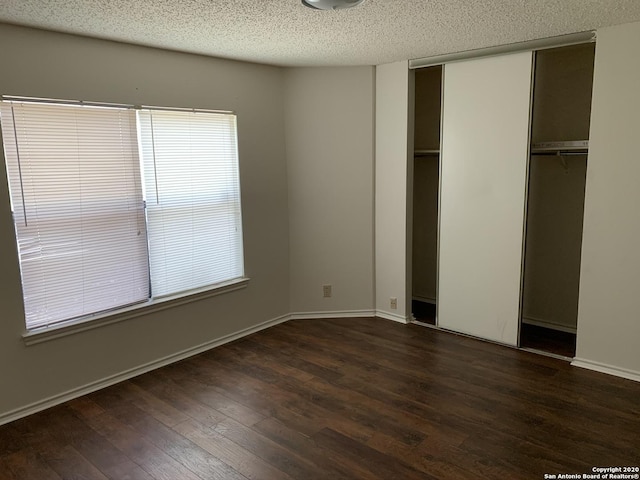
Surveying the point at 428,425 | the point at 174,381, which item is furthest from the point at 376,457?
the point at 174,381

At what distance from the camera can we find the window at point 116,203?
289 centimetres

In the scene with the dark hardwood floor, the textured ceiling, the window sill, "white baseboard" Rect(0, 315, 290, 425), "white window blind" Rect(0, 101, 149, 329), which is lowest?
the dark hardwood floor

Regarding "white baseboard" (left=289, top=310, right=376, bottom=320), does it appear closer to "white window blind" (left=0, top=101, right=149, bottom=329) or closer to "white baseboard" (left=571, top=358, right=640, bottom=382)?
"white window blind" (left=0, top=101, right=149, bottom=329)

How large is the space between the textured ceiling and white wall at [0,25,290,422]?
0.17 metres

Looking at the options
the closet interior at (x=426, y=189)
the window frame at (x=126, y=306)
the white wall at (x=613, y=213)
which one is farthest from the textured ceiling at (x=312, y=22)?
the closet interior at (x=426, y=189)

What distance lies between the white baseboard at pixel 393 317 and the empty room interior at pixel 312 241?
0.10 feet

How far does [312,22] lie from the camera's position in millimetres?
2816

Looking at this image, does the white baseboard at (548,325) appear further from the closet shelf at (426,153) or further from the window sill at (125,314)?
the window sill at (125,314)

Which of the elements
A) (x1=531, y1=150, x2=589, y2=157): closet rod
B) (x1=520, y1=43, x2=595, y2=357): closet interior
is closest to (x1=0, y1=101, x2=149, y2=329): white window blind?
(x1=520, y1=43, x2=595, y2=357): closet interior

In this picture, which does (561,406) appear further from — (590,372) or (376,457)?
(376,457)

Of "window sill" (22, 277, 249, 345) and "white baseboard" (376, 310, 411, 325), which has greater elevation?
"window sill" (22, 277, 249, 345)

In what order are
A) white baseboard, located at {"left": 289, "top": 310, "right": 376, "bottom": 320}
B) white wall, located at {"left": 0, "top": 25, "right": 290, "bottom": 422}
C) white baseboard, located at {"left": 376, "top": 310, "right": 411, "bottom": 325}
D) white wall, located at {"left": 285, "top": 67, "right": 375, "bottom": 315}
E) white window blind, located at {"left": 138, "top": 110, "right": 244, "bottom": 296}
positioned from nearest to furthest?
white wall, located at {"left": 0, "top": 25, "right": 290, "bottom": 422}, white window blind, located at {"left": 138, "top": 110, "right": 244, "bottom": 296}, white wall, located at {"left": 285, "top": 67, "right": 375, "bottom": 315}, white baseboard, located at {"left": 376, "top": 310, "right": 411, "bottom": 325}, white baseboard, located at {"left": 289, "top": 310, "right": 376, "bottom": 320}

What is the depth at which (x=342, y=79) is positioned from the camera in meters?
4.34

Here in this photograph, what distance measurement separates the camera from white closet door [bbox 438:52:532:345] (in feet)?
12.0
